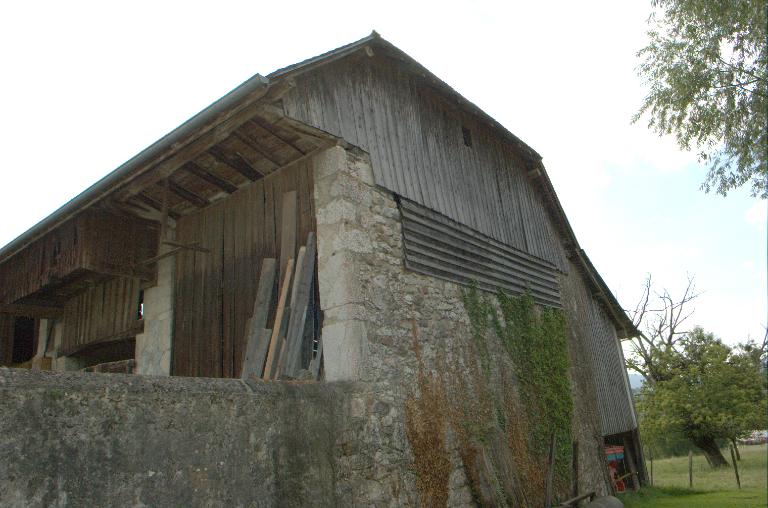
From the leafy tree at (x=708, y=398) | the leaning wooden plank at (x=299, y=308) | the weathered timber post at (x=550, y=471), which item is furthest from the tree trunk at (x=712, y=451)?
the leaning wooden plank at (x=299, y=308)

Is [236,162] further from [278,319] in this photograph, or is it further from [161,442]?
[161,442]

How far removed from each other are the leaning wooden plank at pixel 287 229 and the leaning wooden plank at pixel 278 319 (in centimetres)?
12

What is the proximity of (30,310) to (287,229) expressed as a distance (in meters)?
5.94

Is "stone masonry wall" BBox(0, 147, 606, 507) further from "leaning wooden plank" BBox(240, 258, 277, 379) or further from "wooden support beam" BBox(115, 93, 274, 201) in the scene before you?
"wooden support beam" BBox(115, 93, 274, 201)

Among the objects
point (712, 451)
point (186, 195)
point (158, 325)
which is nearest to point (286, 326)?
point (186, 195)

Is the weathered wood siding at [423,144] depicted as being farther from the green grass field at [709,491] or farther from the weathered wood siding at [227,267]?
the green grass field at [709,491]

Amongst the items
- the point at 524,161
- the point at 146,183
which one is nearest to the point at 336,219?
the point at 146,183

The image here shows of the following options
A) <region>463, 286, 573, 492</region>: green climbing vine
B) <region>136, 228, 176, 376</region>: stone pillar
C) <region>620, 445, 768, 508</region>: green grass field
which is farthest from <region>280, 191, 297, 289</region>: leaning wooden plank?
<region>620, 445, 768, 508</region>: green grass field

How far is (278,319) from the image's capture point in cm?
597

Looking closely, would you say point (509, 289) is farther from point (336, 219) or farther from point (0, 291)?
point (0, 291)

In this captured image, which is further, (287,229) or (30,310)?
(30,310)

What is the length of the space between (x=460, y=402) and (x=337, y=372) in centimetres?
189

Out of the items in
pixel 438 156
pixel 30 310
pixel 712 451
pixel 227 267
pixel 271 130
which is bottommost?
pixel 712 451

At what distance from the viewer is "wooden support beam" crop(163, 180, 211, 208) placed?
7.38m
